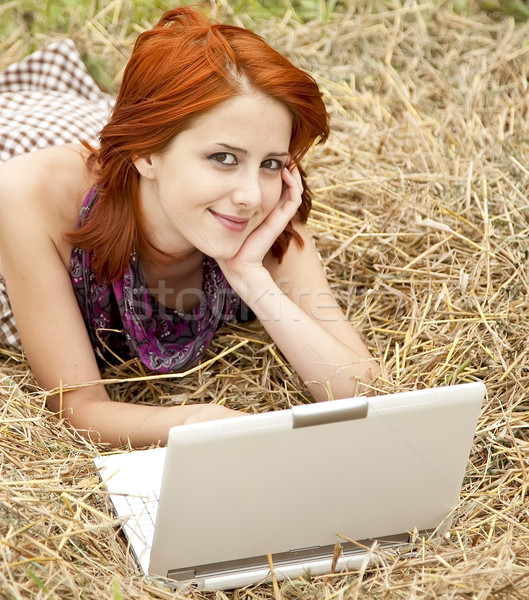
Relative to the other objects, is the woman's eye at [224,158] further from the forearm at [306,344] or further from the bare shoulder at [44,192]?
the bare shoulder at [44,192]

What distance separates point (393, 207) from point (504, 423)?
3.04 ft

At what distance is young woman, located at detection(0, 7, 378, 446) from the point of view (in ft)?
6.17

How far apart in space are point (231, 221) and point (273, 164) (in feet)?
0.53

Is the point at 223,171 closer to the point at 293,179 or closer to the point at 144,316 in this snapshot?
the point at 293,179

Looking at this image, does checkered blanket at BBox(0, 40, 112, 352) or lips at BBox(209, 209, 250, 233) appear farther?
checkered blanket at BBox(0, 40, 112, 352)

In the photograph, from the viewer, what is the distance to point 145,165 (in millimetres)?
2014

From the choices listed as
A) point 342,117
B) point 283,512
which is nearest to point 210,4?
point 342,117

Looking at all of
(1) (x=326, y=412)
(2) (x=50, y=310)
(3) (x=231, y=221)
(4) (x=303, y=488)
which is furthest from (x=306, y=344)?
(1) (x=326, y=412)

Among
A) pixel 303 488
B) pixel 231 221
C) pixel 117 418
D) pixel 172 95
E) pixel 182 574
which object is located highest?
pixel 172 95

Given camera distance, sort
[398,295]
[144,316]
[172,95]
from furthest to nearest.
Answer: [398,295]
[144,316]
[172,95]

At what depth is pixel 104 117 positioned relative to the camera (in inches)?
111

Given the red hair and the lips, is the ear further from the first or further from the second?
the lips

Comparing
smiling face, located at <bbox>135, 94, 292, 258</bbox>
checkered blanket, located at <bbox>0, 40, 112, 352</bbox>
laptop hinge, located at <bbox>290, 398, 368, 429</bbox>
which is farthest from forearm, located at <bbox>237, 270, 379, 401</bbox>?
laptop hinge, located at <bbox>290, 398, 368, 429</bbox>

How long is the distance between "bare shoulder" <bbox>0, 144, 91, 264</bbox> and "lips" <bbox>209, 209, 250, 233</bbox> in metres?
0.41
